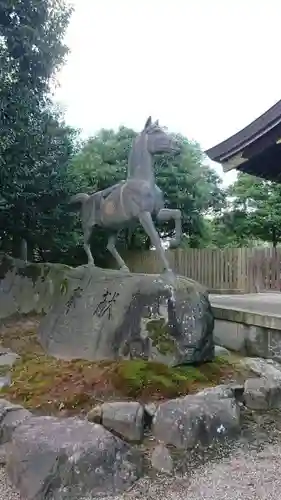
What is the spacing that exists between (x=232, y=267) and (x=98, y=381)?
8.97 meters

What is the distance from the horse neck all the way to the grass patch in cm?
234

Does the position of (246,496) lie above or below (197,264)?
below

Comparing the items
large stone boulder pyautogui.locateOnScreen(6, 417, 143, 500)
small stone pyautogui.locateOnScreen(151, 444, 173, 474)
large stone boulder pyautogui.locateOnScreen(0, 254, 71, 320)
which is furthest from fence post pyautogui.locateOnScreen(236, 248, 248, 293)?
large stone boulder pyautogui.locateOnScreen(6, 417, 143, 500)

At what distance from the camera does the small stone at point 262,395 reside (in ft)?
13.8

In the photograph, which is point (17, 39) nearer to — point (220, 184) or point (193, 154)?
point (193, 154)

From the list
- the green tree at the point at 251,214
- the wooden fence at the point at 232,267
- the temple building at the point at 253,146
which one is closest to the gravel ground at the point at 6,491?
the temple building at the point at 253,146

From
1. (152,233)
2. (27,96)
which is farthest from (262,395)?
(27,96)

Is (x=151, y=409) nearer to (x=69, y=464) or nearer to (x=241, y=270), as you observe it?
(x=69, y=464)

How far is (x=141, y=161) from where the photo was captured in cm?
559

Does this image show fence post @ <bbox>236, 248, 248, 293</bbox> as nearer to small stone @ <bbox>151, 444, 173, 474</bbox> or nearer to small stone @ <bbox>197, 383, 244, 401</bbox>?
small stone @ <bbox>197, 383, 244, 401</bbox>

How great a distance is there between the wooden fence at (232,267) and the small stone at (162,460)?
23.8 ft

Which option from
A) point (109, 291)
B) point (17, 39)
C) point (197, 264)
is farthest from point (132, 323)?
point (197, 264)

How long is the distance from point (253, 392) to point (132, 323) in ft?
4.73

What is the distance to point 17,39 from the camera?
682 cm
